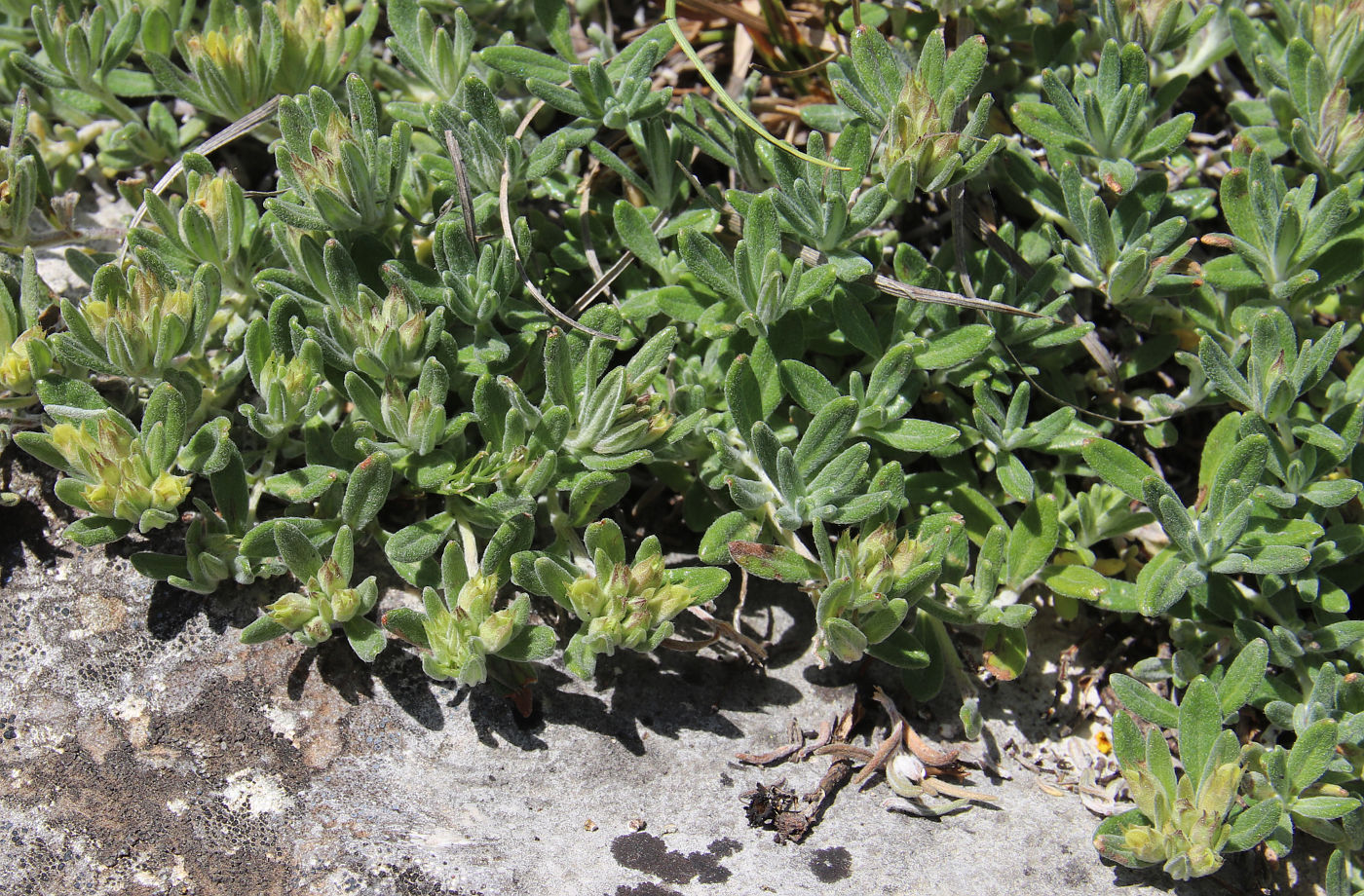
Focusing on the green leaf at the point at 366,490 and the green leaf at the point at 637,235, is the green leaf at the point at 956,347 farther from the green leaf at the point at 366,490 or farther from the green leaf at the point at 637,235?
the green leaf at the point at 366,490

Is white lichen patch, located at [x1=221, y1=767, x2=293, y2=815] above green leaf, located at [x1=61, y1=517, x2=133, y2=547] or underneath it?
underneath

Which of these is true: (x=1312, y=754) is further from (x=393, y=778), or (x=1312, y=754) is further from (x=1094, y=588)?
(x=393, y=778)

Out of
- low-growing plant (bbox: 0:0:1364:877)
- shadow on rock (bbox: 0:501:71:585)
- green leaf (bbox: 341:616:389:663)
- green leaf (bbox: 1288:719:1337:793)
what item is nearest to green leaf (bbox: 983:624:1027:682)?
low-growing plant (bbox: 0:0:1364:877)

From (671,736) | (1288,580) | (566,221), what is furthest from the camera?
(566,221)

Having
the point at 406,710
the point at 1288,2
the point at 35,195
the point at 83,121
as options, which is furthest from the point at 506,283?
the point at 1288,2

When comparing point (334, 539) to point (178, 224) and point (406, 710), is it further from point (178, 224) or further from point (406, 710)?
point (178, 224)

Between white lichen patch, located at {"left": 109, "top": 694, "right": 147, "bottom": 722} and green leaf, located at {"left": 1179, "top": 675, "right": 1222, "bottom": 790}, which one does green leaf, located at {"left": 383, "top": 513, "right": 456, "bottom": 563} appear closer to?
white lichen patch, located at {"left": 109, "top": 694, "right": 147, "bottom": 722}

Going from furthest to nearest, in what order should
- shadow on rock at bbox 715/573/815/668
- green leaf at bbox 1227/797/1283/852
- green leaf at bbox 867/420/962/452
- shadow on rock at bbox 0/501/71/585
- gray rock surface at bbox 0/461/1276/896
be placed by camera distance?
shadow on rock at bbox 715/573/815/668
green leaf at bbox 867/420/962/452
shadow on rock at bbox 0/501/71/585
green leaf at bbox 1227/797/1283/852
gray rock surface at bbox 0/461/1276/896
